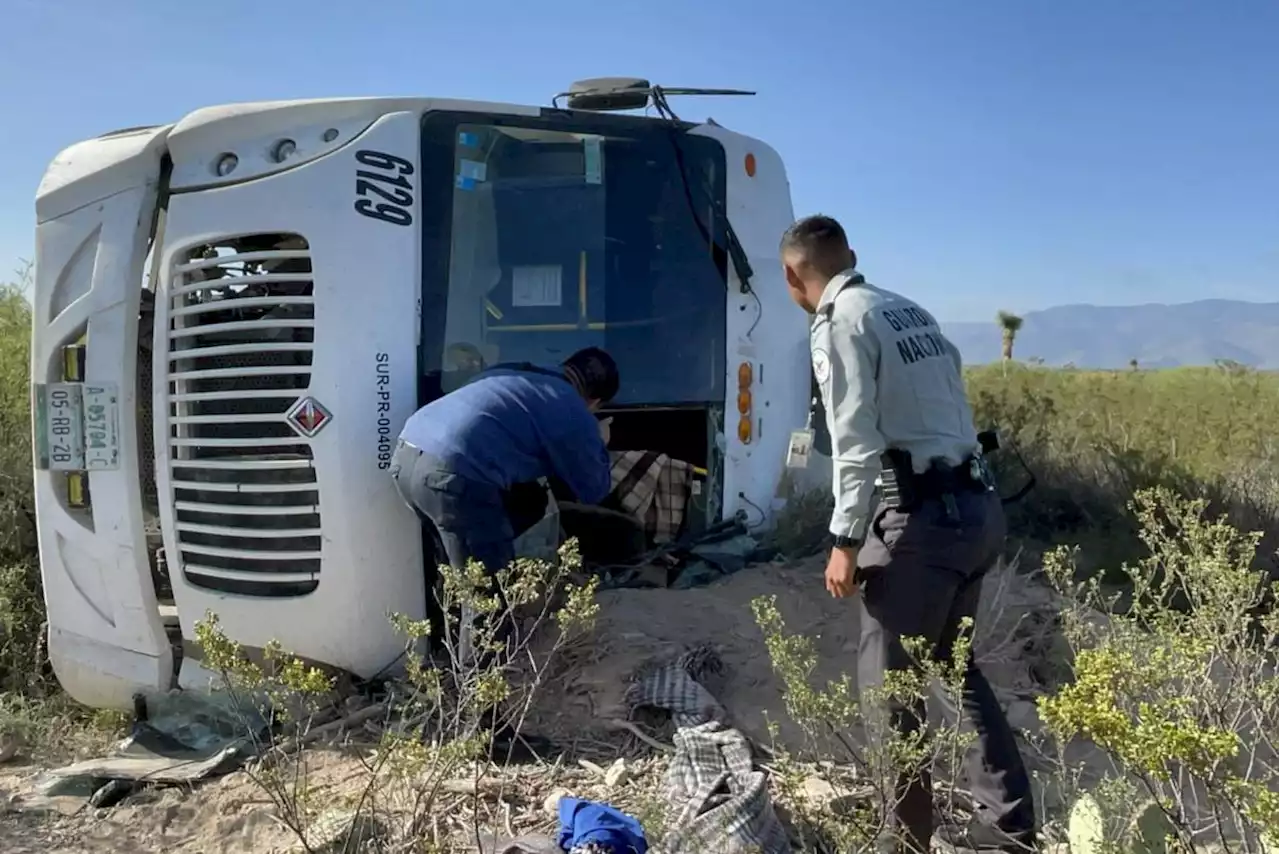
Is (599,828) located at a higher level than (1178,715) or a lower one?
lower

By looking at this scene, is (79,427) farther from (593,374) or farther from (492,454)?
(593,374)

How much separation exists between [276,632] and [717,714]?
64.6 inches

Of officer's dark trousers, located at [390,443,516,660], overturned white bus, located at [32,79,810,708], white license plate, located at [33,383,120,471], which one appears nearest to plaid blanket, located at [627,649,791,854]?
officer's dark trousers, located at [390,443,516,660]

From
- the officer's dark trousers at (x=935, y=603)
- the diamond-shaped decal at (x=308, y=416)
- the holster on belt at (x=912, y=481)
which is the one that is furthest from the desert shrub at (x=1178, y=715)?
the diamond-shaped decal at (x=308, y=416)

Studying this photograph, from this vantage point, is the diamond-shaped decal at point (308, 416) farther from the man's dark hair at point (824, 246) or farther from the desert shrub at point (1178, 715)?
the desert shrub at point (1178, 715)

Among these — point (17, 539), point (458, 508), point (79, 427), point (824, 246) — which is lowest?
point (17, 539)

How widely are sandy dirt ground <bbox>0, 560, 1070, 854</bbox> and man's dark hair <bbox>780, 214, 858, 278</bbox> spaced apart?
131 centimetres

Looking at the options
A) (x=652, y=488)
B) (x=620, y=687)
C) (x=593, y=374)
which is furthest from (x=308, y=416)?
(x=652, y=488)

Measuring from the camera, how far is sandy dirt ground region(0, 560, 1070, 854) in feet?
11.8

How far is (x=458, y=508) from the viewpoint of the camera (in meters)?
3.88

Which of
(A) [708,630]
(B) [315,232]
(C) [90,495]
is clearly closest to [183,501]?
(C) [90,495]

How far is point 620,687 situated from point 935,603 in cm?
149

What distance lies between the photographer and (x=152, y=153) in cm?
434

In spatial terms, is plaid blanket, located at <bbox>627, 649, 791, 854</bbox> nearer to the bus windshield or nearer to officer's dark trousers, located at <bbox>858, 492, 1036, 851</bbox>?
officer's dark trousers, located at <bbox>858, 492, 1036, 851</bbox>
